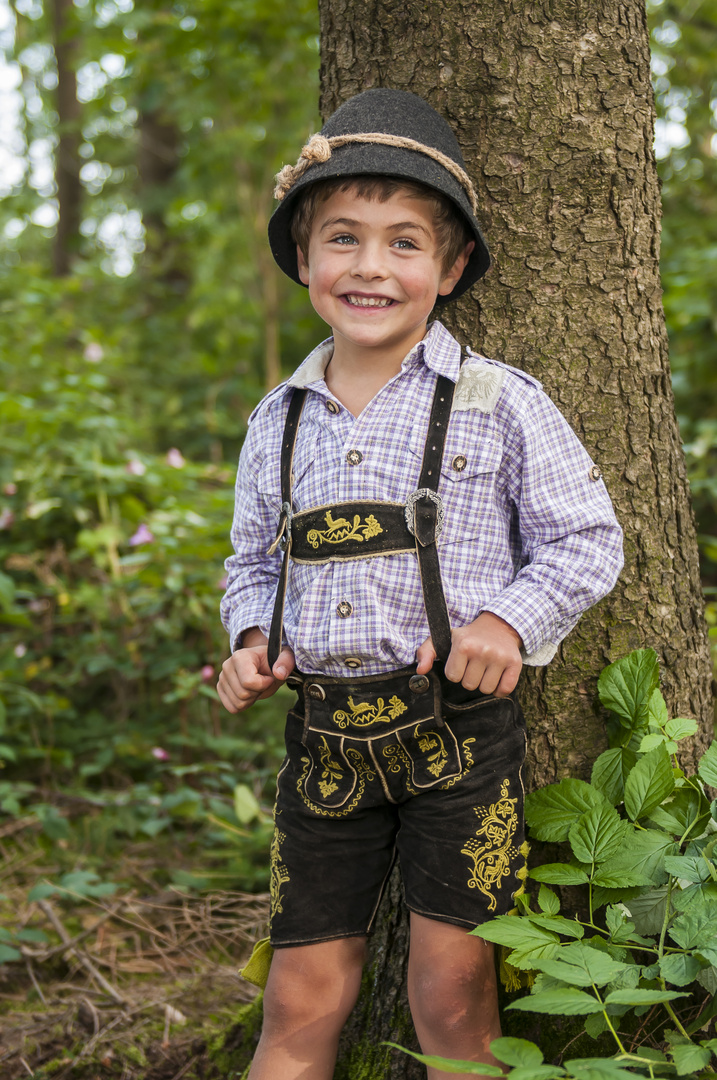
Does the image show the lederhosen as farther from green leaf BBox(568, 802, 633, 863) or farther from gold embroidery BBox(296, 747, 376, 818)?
green leaf BBox(568, 802, 633, 863)

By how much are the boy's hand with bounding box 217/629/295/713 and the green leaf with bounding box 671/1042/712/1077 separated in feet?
2.84

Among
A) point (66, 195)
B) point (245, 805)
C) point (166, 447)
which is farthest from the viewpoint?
point (66, 195)

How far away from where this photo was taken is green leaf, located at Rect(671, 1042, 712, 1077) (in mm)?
1255

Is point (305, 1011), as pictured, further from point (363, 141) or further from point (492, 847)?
point (363, 141)

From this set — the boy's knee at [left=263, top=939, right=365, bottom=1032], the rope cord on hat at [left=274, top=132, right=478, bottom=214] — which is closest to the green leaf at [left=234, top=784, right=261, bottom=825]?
the boy's knee at [left=263, top=939, right=365, bottom=1032]

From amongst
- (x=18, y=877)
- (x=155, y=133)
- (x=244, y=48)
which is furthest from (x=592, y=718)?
(x=155, y=133)

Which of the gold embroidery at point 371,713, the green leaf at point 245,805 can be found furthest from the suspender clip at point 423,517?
the green leaf at point 245,805

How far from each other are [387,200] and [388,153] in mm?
77

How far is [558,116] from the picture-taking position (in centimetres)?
186

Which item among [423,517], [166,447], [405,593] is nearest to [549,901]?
[405,593]

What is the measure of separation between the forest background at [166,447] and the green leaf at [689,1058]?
5.45ft

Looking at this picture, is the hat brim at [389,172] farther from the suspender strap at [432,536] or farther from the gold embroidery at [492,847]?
the gold embroidery at [492,847]

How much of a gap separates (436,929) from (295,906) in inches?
10.7

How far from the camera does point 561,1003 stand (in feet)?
4.24
